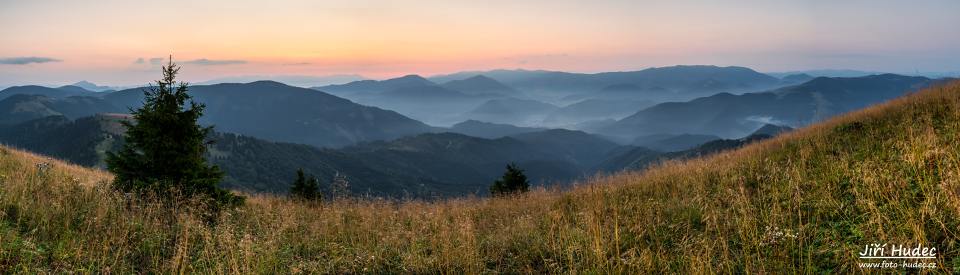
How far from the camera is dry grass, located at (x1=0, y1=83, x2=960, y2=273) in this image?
4395 mm

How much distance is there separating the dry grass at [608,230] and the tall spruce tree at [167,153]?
0.94m

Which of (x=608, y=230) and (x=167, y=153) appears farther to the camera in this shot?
(x=167, y=153)

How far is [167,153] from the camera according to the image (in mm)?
9812

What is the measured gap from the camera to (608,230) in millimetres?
5902

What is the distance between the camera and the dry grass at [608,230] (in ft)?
14.4

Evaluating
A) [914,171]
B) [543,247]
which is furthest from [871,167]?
[543,247]

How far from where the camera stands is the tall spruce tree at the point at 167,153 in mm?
9461

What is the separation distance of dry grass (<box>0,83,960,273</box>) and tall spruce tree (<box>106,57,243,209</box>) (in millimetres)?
942

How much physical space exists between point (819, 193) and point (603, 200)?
325 cm

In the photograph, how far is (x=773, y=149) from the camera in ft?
35.2

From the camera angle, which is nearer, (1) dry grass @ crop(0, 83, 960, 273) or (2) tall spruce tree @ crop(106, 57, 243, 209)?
(1) dry grass @ crop(0, 83, 960, 273)

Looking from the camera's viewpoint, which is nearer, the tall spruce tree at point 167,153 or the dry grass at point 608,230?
the dry grass at point 608,230

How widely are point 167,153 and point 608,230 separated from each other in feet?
31.1

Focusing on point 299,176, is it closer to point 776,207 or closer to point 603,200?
point 603,200
